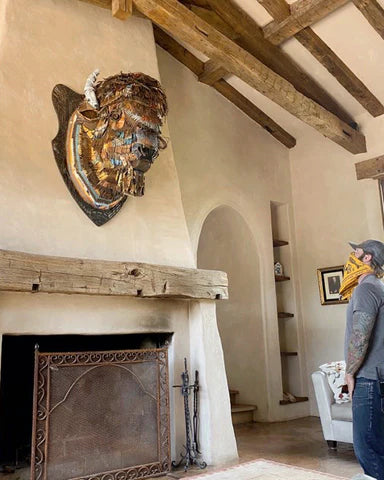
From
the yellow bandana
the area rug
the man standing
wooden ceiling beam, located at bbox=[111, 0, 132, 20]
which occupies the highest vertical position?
wooden ceiling beam, located at bbox=[111, 0, 132, 20]

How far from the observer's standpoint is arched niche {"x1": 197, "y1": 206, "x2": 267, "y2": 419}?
557cm

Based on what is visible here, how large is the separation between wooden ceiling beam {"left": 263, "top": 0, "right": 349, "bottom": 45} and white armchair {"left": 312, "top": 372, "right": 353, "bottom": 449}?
320 centimetres

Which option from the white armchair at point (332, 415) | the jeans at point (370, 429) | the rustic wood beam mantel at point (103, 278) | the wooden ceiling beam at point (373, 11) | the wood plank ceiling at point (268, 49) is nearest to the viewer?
the jeans at point (370, 429)

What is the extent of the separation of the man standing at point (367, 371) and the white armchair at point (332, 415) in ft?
5.82

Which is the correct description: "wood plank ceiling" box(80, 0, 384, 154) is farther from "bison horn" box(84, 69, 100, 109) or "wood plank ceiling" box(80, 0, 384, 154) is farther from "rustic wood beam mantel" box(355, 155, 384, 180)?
"bison horn" box(84, 69, 100, 109)

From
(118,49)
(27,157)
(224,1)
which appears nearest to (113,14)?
(118,49)

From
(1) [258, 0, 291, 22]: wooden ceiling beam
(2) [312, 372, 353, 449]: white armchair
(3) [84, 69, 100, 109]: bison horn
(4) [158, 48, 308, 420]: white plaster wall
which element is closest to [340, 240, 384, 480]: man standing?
(2) [312, 372, 353, 449]: white armchair

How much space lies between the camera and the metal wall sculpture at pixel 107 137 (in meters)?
3.09

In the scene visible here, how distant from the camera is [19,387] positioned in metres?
3.28

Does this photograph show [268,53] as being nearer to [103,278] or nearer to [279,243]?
[279,243]

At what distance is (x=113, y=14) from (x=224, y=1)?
1.28 metres

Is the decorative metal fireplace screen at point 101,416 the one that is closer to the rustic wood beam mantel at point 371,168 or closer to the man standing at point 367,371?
the man standing at point 367,371

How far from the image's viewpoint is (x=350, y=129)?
5.35 meters

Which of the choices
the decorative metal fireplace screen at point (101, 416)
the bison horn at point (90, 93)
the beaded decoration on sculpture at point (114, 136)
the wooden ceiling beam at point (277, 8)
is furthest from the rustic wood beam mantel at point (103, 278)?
the wooden ceiling beam at point (277, 8)
